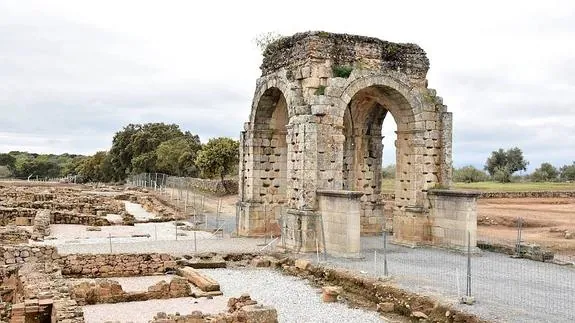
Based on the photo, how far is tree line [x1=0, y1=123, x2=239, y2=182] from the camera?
163 ft

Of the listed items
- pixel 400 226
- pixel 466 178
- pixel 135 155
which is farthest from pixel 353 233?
pixel 135 155

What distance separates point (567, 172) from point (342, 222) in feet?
193

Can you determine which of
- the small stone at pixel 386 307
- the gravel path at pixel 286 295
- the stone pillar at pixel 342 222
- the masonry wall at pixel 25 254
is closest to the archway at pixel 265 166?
the stone pillar at pixel 342 222

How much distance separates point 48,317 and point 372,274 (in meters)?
7.49

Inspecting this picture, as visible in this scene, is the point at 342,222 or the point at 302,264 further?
the point at 342,222

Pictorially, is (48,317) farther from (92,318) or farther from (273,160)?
(273,160)

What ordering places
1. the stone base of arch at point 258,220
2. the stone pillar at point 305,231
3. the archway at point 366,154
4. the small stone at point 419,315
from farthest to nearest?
the archway at point 366,154
the stone base of arch at point 258,220
the stone pillar at point 305,231
the small stone at point 419,315

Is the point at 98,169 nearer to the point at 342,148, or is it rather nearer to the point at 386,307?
the point at 342,148

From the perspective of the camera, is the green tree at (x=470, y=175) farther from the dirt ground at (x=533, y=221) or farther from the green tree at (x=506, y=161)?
the dirt ground at (x=533, y=221)

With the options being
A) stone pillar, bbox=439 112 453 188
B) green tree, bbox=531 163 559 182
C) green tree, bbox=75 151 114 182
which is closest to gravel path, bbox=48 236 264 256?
stone pillar, bbox=439 112 453 188

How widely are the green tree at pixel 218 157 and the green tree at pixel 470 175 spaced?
26706 millimetres

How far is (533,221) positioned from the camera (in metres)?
27.7

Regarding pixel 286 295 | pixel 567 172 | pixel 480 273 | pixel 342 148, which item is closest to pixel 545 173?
pixel 567 172

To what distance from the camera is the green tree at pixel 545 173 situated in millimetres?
66000
